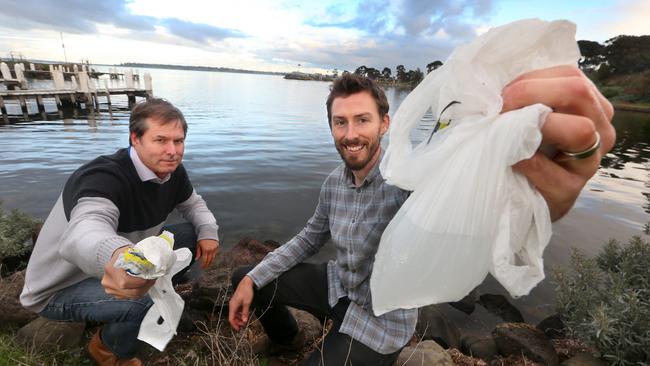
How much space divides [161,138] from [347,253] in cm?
181

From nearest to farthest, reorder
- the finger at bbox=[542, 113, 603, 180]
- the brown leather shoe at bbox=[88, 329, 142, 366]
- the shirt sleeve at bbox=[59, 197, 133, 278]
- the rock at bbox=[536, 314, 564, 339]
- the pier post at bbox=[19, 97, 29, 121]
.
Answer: the finger at bbox=[542, 113, 603, 180] < the shirt sleeve at bbox=[59, 197, 133, 278] < the brown leather shoe at bbox=[88, 329, 142, 366] < the rock at bbox=[536, 314, 564, 339] < the pier post at bbox=[19, 97, 29, 121]

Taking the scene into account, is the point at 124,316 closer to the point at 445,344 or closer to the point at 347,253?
the point at 347,253

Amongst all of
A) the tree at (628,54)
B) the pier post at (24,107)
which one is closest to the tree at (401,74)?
the tree at (628,54)

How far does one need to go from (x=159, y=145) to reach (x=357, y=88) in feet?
5.56

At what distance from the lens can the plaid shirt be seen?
227cm

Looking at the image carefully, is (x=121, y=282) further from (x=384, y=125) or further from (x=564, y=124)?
(x=564, y=124)

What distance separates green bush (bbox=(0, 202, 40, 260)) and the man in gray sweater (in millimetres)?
2708

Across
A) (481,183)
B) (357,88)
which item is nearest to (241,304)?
(357,88)

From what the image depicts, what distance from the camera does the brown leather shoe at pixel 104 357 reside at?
103 inches

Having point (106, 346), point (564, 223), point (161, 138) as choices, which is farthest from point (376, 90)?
point (564, 223)

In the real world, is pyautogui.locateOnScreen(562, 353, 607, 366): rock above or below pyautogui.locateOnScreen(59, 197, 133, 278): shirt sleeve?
below

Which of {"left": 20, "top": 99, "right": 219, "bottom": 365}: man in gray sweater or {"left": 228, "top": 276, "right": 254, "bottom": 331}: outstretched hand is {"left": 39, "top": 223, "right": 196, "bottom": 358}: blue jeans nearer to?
{"left": 20, "top": 99, "right": 219, "bottom": 365}: man in gray sweater

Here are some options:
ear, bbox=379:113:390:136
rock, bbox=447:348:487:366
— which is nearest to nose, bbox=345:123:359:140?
ear, bbox=379:113:390:136

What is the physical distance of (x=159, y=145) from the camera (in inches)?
104
